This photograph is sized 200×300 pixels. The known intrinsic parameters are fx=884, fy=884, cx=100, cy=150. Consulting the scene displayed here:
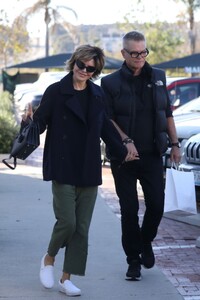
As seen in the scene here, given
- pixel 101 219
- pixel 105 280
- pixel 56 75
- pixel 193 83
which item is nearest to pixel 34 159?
pixel 193 83

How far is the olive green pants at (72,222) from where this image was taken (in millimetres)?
6340

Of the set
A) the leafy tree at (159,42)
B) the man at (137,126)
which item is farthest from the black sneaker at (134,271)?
the leafy tree at (159,42)

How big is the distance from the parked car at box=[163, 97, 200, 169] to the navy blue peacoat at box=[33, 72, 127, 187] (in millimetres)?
4444

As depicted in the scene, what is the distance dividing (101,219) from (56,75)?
27.5 metres

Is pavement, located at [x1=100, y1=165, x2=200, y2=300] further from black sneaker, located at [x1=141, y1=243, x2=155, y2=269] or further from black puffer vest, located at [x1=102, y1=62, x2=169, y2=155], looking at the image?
black puffer vest, located at [x1=102, y1=62, x2=169, y2=155]

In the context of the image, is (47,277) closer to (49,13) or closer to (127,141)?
(127,141)

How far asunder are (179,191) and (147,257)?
38.3 inches

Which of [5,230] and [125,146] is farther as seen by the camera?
[5,230]

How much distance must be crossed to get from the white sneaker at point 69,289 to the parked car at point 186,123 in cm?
453

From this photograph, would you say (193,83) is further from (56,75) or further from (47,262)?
(56,75)

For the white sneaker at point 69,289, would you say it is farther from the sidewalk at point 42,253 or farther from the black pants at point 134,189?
the black pants at point 134,189

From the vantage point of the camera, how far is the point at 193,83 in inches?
797

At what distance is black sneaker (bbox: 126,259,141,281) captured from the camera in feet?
23.0

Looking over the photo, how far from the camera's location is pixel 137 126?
696cm
